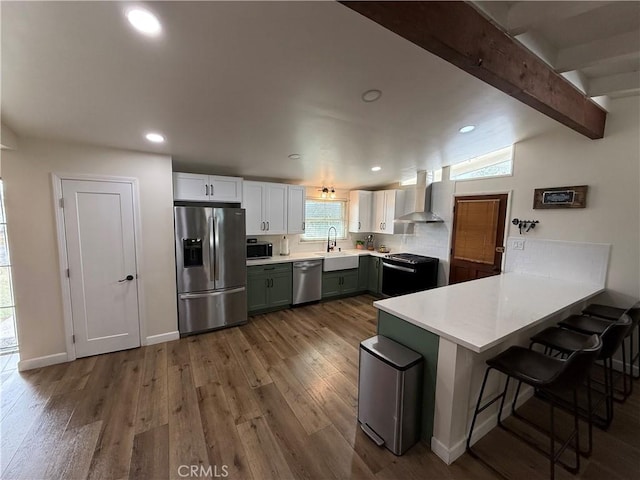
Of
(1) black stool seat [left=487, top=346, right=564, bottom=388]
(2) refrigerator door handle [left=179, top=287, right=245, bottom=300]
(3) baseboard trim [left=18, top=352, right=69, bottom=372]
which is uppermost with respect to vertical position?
(1) black stool seat [left=487, top=346, right=564, bottom=388]

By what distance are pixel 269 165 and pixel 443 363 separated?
3162 mm

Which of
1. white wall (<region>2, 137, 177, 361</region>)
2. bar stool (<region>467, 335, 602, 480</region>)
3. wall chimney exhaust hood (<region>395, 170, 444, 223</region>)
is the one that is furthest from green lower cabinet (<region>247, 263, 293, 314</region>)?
bar stool (<region>467, 335, 602, 480</region>)

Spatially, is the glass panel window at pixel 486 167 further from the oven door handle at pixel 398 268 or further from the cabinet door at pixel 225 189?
the cabinet door at pixel 225 189

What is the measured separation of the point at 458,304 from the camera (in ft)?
6.88

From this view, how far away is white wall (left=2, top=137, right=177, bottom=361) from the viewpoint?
2.44 meters

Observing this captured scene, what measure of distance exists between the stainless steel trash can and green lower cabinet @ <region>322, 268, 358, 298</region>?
2823 mm

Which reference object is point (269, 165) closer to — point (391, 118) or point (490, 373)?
point (391, 118)

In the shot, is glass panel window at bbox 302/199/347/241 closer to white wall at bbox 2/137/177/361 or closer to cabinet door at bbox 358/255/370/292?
cabinet door at bbox 358/255/370/292

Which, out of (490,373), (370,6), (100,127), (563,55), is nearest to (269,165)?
(100,127)

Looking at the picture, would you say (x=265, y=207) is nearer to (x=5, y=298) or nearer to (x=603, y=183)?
(x=5, y=298)

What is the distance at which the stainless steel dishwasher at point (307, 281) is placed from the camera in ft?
14.3

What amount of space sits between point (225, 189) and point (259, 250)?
3.68 ft

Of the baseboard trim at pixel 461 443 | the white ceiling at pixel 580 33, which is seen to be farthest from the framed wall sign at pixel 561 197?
the baseboard trim at pixel 461 443

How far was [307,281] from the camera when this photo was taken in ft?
14.6
